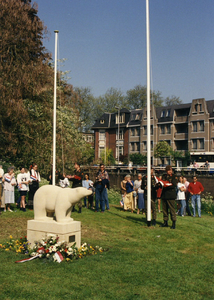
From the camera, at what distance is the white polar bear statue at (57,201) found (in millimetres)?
8594

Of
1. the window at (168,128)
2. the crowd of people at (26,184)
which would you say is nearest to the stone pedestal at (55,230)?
the crowd of people at (26,184)

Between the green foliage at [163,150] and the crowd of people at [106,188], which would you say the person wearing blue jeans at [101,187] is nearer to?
the crowd of people at [106,188]

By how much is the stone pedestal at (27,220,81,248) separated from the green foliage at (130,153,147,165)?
56326 mm

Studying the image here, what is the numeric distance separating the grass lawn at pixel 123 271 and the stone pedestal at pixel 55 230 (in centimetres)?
73

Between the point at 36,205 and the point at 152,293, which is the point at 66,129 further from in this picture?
the point at 152,293

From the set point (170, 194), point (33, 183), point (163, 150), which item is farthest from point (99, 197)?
point (163, 150)

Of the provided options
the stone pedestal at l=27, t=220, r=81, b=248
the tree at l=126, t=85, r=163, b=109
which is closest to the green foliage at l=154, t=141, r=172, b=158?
the tree at l=126, t=85, r=163, b=109

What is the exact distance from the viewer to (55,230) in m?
8.48

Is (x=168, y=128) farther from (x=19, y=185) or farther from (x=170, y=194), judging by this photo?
(x=170, y=194)

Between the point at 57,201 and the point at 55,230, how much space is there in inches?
27.5

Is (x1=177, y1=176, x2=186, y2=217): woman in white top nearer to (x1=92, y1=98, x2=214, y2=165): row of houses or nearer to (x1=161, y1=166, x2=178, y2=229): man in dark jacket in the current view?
(x1=161, y1=166, x2=178, y2=229): man in dark jacket

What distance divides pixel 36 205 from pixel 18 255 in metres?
1.37

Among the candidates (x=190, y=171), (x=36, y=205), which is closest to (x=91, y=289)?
(x=36, y=205)

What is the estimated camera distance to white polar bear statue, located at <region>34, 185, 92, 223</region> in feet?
28.2
